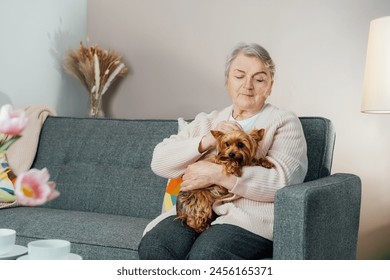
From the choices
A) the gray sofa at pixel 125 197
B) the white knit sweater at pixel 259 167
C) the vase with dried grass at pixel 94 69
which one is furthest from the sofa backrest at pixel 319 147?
the vase with dried grass at pixel 94 69

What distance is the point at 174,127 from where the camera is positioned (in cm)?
258

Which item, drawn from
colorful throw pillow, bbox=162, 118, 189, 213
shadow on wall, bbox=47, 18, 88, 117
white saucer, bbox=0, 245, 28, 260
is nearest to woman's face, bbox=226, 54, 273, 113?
colorful throw pillow, bbox=162, 118, 189, 213

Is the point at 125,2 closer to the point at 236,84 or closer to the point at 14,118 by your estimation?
the point at 236,84

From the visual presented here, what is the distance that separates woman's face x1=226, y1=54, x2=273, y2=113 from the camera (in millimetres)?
1949

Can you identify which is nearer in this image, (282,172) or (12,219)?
(282,172)

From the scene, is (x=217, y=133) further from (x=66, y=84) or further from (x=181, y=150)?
(x=66, y=84)

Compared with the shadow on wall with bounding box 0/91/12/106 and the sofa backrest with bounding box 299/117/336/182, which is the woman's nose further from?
the shadow on wall with bounding box 0/91/12/106

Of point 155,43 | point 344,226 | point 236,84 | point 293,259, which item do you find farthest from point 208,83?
point 293,259

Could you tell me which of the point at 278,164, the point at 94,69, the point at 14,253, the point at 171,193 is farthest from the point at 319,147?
the point at 94,69

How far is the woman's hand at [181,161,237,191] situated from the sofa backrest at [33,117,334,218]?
2.03ft

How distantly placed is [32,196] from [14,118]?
14 cm

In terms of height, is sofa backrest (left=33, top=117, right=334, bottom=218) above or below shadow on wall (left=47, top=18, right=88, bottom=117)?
below

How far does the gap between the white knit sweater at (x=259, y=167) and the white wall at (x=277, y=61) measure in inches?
A: 44.2

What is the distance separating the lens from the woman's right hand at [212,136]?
73.5 inches
